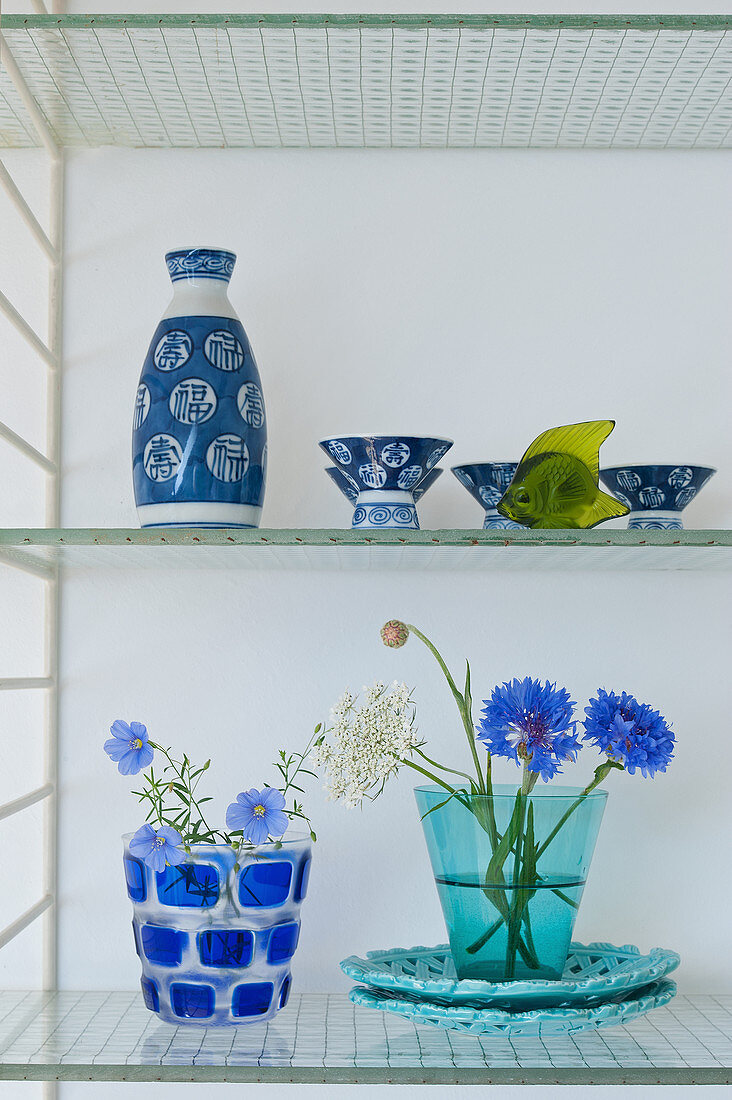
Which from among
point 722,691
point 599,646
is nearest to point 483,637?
point 599,646

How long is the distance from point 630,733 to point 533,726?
0.26ft

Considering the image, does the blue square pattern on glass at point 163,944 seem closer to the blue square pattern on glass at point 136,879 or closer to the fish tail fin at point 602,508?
the blue square pattern on glass at point 136,879

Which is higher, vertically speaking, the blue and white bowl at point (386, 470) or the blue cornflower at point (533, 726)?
the blue and white bowl at point (386, 470)

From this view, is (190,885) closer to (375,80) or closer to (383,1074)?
(383,1074)


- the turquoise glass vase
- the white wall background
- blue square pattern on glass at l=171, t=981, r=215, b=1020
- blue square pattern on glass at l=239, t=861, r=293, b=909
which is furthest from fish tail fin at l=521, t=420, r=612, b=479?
blue square pattern on glass at l=171, t=981, r=215, b=1020

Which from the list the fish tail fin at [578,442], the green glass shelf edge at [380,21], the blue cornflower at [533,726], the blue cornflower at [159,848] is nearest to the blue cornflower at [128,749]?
the blue cornflower at [159,848]

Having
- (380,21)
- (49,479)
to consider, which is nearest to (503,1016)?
(49,479)

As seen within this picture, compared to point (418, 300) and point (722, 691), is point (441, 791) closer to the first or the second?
point (722, 691)

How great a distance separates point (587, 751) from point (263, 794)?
1.10 feet

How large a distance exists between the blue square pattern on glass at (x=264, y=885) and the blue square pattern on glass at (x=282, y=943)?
0.07ft

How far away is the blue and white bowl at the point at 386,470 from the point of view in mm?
857

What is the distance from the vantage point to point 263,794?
2.72 ft

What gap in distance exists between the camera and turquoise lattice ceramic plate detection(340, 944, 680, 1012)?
78cm

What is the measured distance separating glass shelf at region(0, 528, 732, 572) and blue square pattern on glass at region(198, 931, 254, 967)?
11.3 inches
